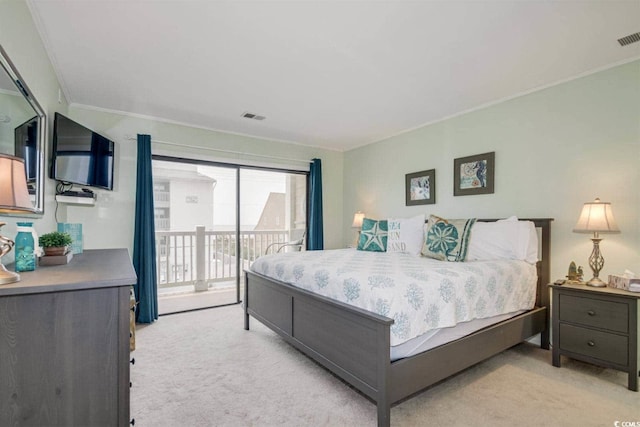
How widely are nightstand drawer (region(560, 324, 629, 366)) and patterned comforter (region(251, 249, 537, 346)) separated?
0.36 meters

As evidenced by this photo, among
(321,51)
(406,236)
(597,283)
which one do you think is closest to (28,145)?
(321,51)

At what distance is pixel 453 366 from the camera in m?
2.05

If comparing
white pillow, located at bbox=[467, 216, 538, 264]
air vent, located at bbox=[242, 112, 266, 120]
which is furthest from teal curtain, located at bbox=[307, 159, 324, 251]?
white pillow, located at bbox=[467, 216, 538, 264]

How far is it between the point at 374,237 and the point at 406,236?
398mm

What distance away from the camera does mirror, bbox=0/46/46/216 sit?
1.43 m

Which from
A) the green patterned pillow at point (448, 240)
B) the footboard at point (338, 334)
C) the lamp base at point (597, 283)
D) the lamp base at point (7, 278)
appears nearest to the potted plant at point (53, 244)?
the lamp base at point (7, 278)

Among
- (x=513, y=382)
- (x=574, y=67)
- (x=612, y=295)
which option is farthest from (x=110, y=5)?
(x=612, y=295)

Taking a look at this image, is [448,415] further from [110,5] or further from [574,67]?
[110,5]

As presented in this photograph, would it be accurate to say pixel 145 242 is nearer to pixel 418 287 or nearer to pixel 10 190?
pixel 10 190

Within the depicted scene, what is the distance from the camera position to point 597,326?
2.32 metres

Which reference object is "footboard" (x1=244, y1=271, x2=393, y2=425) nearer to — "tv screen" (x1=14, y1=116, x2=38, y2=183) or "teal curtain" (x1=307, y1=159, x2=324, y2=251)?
"tv screen" (x1=14, y1=116, x2=38, y2=183)

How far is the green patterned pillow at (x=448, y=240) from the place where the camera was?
2.99 metres

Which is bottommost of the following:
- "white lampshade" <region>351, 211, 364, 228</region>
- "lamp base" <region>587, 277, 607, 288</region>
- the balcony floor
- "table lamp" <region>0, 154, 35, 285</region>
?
the balcony floor

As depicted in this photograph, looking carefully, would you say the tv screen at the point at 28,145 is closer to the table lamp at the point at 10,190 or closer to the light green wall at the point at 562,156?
the table lamp at the point at 10,190
